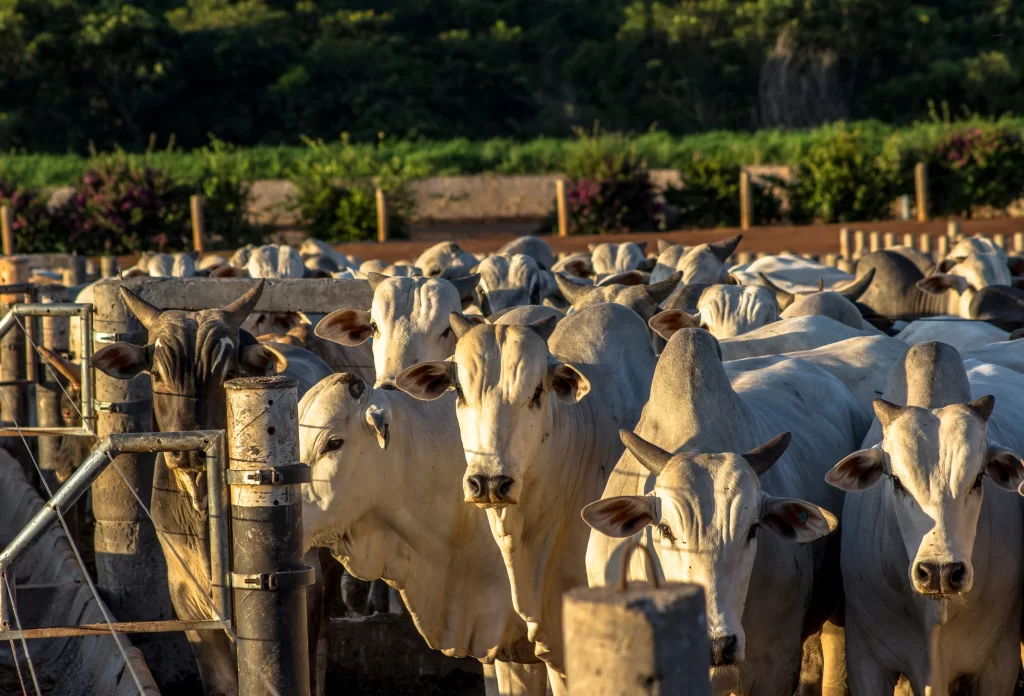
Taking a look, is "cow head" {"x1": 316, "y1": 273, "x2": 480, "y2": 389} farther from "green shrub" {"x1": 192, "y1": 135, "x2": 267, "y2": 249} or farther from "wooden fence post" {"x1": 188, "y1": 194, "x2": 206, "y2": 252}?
"green shrub" {"x1": 192, "y1": 135, "x2": 267, "y2": 249}

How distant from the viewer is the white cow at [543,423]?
5215 mm

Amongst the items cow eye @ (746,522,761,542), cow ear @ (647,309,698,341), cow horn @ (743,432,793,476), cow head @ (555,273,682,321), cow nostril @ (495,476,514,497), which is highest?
cow head @ (555,273,682,321)

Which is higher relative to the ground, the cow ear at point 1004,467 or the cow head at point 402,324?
the cow head at point 402,324

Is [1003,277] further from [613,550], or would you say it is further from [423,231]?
[423,231]

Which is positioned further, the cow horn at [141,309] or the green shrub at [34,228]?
the green shrub at [34,228]

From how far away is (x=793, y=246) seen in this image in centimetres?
2166

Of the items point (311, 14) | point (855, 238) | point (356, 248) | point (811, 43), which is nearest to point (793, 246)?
point (855, 238)

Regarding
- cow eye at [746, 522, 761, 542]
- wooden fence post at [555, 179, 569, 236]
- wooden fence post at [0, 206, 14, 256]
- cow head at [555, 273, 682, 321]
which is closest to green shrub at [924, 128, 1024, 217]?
wooden fence post at [555, 179, 569, 236]

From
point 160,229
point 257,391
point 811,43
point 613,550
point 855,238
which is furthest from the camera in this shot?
point 811,43

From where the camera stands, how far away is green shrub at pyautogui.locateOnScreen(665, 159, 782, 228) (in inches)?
1045

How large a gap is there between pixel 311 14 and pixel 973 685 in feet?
144

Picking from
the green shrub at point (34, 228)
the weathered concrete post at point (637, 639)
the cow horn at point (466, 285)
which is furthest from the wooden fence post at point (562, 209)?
the weathered concrete post at point (637, 639)

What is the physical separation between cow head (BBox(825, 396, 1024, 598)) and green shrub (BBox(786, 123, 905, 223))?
852 inches

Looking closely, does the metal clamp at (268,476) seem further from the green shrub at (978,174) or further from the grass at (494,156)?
the grass at (494,156)
